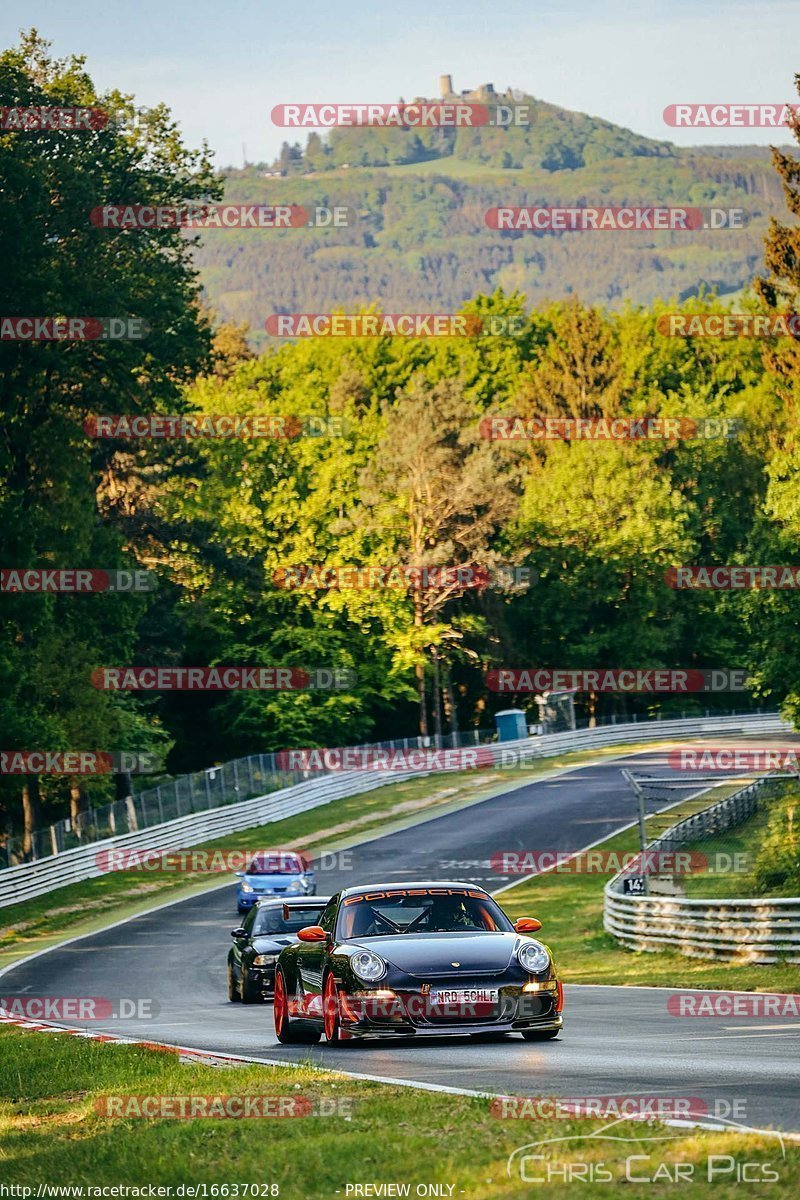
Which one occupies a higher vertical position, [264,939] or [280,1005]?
[280,1005]

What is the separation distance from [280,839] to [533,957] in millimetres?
40096

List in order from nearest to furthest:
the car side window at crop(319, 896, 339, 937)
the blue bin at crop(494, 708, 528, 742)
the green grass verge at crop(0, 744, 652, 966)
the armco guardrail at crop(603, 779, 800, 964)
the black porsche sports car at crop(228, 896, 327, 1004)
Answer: the car side window at crop(319, 896, 339, 937), the black porsche sports car at crop(228, 896, 327, 1004), the armco guardrail at crop(603, 779, 800, 964), the green grass verge at crop(0, 744, 652, 966), the blue bin at crop(494, 708, 528, 742)

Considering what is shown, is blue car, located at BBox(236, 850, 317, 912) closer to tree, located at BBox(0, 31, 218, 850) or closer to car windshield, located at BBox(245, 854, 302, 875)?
car windshield, located at BBox(245, 854, 302, 875)

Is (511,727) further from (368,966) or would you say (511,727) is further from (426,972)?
(426,972)

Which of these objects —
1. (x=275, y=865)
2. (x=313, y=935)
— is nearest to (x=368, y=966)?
(x=313, y=935)

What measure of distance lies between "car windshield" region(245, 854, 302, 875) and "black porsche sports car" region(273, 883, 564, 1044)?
81.9ft

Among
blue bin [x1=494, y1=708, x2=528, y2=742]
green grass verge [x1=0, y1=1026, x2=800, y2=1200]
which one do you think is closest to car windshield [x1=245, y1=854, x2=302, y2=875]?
green grass verge [x1=0, y1=1026, x2=800, y2=1200]

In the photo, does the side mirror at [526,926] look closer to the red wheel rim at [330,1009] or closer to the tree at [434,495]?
the red wheel rim at [330,1009]

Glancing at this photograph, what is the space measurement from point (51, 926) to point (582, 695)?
51.2 m

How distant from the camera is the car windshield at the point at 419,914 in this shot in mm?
14105

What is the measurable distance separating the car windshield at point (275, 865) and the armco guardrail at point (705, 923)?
9.45 meters

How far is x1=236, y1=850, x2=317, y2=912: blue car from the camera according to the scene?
38.6 m

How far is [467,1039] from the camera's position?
14148mm

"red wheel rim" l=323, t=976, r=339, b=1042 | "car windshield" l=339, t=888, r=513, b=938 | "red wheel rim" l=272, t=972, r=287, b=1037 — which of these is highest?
"car windshield" l=339, t=888, r=513, b=938
